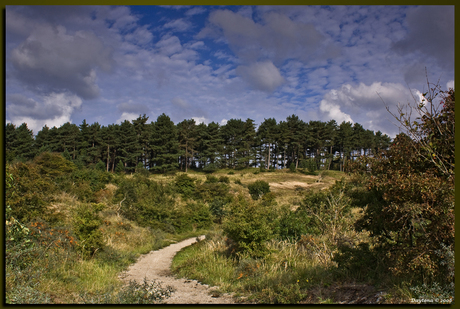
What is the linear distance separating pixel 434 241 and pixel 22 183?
1284cm

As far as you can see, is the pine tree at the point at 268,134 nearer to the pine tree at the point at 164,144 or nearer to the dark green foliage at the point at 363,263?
the pine tree at the point at 164,144

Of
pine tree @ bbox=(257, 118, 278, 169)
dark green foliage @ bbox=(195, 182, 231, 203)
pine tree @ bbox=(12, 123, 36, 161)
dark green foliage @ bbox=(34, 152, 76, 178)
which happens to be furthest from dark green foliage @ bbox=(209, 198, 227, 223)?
pine tree @ bbox=(12, 123, 36, 161)

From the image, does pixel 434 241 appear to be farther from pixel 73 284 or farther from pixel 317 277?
pixel 73 284

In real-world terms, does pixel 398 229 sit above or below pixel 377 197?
below

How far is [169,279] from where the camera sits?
8328 millimetres

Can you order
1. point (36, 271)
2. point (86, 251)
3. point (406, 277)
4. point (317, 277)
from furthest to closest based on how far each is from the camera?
point (86, 251), point (317, 277), point (36, 271), point (406, 277)

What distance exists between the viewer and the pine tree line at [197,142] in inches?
2093

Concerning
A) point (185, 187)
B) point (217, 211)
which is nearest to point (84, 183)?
point (217, 211)

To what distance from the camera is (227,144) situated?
203 feet

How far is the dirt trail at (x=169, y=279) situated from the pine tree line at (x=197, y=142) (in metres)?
39.0

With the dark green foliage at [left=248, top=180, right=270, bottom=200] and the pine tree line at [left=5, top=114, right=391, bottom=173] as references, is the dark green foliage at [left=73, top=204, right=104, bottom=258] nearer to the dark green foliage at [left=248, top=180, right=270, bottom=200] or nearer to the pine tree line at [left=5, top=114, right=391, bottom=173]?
the dark green foliage at [left=248, top=180, right=270, bottom=200]

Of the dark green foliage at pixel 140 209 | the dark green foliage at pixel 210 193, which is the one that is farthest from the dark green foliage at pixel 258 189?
the dark green foliage at pixel 140 209

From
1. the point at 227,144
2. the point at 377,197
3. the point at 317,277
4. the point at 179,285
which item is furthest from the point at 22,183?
the point at 227,144

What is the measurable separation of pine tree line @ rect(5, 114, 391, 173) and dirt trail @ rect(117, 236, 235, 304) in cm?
3897
